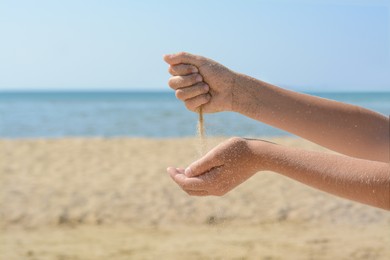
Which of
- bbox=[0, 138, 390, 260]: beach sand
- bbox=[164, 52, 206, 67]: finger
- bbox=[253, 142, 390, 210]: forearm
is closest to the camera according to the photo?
bbox=[253, 142, 390, 210]: forearm

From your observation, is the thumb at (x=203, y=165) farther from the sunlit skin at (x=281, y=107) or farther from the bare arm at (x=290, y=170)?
the sunlit skin at (x=281, y=107)

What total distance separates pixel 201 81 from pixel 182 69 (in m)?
0.08

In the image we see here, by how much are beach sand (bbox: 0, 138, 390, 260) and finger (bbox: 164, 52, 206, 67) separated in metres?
1.26

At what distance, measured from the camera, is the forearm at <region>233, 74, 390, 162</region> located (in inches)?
79.0

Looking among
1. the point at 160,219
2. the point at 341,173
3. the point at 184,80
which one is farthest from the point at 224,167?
the point at 160,219

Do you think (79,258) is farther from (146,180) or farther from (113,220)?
(146,180)

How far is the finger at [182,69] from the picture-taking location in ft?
6.51

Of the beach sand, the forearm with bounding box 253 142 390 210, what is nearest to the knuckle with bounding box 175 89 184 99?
the forearm with bounding box 253 142 390 210

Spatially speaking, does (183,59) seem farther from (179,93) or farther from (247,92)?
(247,92)

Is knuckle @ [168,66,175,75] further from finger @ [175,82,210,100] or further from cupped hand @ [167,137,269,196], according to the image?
cupped hand @ [167,137,269,196]

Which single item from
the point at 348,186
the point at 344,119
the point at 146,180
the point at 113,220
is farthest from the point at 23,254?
the point at 348,186

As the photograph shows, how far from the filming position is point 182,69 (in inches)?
78.0

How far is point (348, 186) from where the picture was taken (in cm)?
152

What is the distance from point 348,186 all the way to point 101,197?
13.3 feet
